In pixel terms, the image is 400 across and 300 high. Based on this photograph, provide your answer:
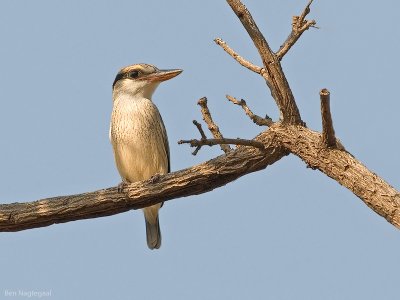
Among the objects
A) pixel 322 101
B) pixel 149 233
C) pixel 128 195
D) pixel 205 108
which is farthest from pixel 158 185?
pixel 149 233

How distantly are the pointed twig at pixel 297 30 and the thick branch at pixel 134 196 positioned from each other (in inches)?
24.9

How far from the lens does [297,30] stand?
530 centimetres

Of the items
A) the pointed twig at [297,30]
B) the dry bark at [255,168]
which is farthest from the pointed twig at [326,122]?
the pointed twig at [297,30]

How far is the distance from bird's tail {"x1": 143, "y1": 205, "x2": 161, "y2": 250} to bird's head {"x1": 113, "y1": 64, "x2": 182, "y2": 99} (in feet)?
4.45

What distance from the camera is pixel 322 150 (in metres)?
5.09

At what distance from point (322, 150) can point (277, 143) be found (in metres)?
0.37

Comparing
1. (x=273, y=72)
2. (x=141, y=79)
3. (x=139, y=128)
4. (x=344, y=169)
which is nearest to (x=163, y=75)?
(x=141, y=79)

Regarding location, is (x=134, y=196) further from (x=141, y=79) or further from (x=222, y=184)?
(x=141, y=79)

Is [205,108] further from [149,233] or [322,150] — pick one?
[149,233]

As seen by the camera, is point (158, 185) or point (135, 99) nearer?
point (158, 185)

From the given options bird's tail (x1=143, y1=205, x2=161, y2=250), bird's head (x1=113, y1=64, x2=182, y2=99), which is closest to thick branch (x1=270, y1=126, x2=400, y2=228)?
bird's head (x1=113, y1=64, x2=182, y2=99)

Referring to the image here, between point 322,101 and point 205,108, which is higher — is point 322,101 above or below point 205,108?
below

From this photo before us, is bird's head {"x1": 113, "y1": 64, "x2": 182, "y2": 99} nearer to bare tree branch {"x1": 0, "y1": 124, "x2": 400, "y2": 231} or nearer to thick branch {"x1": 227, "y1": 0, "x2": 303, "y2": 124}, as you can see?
bare tree branch {"x1": 0, "y1": 124, "x2": 400, "y2": 231}

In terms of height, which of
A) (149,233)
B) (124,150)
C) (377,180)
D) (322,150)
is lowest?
(377,180)
